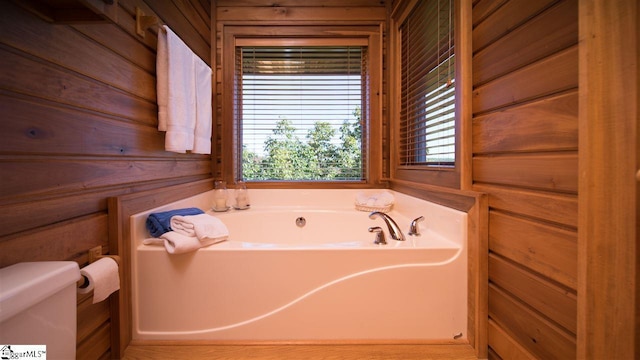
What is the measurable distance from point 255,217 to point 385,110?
1426 mm

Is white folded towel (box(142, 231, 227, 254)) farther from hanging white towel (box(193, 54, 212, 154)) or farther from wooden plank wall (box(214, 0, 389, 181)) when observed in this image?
wooden plank wall (box(214, 0, 389, 181))

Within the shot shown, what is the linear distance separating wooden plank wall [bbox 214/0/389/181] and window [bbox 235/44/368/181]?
17cm

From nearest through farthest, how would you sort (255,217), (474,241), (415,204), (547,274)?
(547,274) < (474,241) < (415,204) < (255,217)

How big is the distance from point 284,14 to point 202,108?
3.75 feet

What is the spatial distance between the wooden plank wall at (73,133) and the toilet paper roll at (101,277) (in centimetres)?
9

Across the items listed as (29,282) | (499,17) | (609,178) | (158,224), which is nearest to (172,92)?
(158,224)

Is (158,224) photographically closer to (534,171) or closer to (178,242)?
(178,242)

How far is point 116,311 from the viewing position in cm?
113

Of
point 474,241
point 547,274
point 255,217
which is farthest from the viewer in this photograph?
point 255,217

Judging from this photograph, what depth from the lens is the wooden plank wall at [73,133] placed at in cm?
75

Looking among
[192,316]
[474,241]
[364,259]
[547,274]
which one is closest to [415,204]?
[474,241]

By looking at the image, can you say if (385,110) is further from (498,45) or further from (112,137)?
(112,137)

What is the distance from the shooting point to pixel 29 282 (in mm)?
620

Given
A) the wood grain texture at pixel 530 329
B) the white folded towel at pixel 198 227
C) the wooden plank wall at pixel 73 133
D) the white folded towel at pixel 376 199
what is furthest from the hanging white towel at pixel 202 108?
the wood grain texture at pixel 530 329
